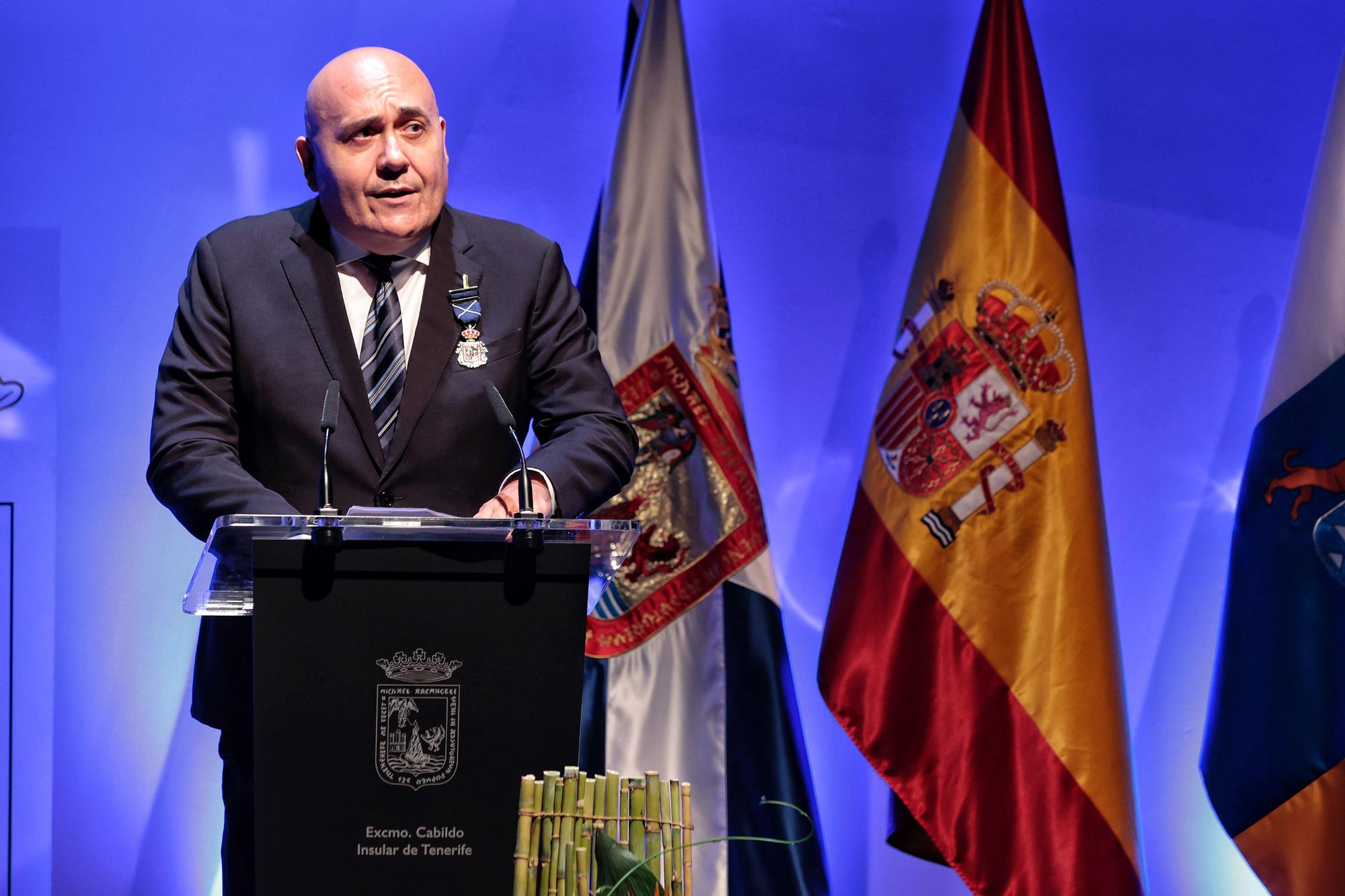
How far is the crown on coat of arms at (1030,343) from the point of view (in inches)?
128

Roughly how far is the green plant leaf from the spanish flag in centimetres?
204

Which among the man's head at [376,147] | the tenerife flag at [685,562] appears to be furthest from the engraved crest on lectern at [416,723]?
the tenerife flag at [685,562]

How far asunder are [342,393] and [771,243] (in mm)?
2003

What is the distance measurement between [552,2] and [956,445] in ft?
5.29

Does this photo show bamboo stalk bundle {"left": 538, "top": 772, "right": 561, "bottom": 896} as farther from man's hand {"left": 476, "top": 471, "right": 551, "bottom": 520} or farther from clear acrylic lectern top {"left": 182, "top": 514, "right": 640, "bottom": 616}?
man's hand {"left": 476, "top": 471, "right": 551, "bottom": 520}

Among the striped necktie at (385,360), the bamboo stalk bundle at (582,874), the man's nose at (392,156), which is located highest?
the man's nose at (392,156)

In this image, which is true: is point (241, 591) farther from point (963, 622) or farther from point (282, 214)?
point (963, 622)

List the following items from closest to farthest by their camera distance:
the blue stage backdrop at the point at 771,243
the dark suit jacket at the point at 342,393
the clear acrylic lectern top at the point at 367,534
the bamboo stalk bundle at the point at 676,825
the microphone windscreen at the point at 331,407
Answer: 1. the bamboo stalk bundle at the point at 676,825
2. the clear acrylic lectern top at the point at 367,534
3. the microphone windscreen at the point at 331,407
4. the dark suit jacket at the point at 342,393
5. the blue stage backdrop at the point at 771,243

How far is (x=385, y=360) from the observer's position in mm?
1973

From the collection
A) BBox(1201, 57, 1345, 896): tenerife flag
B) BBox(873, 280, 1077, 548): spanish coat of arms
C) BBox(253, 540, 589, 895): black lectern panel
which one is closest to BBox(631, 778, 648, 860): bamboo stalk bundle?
BBox(253, 540, 589, 895): black lectern panel

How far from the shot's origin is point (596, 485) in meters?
1.85

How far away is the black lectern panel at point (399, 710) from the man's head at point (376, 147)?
27.7 inches

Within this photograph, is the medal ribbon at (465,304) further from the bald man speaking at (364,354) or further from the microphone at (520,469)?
the microphone at (520,469)

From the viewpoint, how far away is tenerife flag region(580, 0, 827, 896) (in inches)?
127
